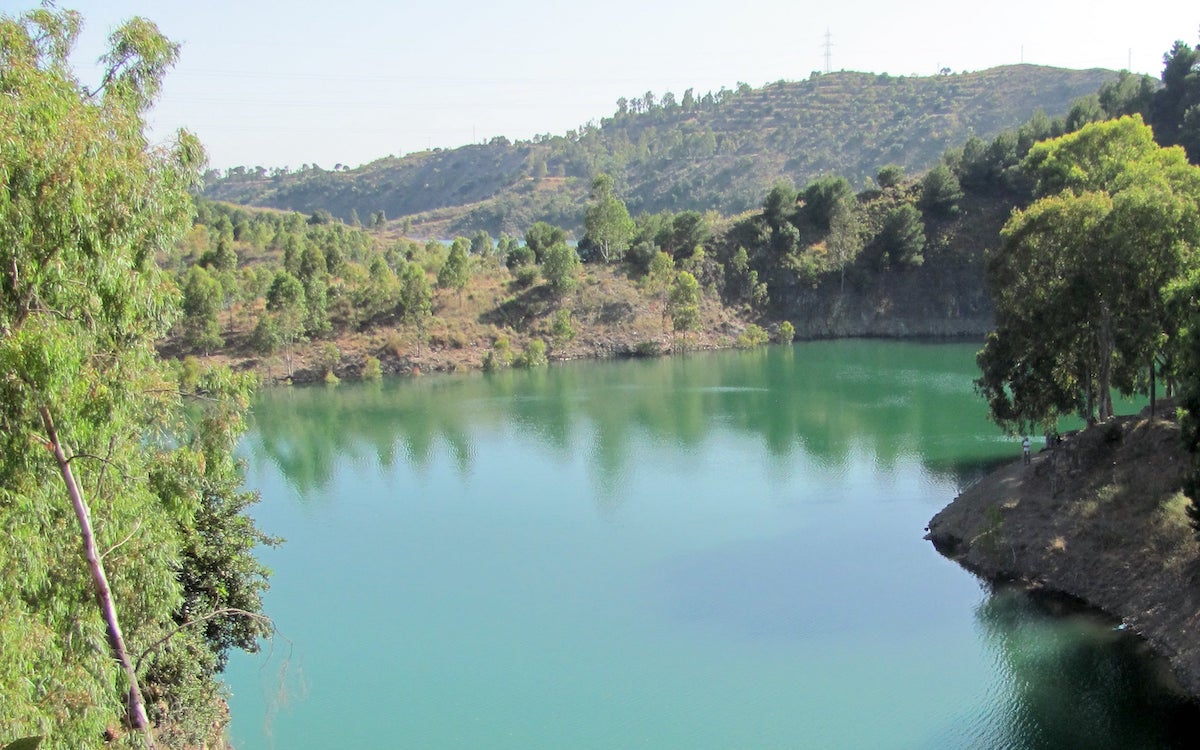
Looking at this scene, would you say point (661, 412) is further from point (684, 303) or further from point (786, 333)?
point (786, 333)

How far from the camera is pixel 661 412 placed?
39.4 meters

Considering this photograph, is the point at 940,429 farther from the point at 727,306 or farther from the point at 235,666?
the point at 727,306

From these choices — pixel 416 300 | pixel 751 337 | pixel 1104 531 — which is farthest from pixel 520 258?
pixel 1104 531

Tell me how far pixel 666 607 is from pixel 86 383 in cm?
1279

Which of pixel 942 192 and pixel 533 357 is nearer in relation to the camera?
pixel 533 357

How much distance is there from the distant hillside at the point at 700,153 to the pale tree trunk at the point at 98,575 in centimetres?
10204

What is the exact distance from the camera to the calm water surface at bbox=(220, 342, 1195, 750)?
14.3 meters

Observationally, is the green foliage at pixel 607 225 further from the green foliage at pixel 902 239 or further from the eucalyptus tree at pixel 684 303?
the green foliage at pixel 902 239

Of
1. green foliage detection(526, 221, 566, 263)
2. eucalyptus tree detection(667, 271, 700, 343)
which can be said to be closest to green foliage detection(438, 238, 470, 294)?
green foliage detection(526, 221, 566, 263)

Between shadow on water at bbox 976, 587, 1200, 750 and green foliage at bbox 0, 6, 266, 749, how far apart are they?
1147 centimetres

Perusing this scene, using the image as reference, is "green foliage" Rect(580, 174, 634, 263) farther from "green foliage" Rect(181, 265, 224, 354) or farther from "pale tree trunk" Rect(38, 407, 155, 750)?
"pale tree trunk" Rect(38, 407, 155, 750)

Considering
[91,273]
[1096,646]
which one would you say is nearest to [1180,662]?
[1096,646]

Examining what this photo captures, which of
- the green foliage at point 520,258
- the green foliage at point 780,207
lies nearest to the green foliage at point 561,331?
the green foliage at point 520,258

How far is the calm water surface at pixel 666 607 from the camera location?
14273 millimetres
